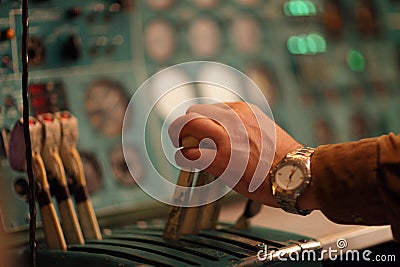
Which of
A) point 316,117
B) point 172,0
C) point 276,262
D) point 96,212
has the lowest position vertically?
point 276,262

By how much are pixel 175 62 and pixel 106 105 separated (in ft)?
0.95

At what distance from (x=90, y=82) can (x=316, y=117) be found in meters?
0.84

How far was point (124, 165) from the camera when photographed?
1.86 metres

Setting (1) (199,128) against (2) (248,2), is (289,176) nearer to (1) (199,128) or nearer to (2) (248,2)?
(1) (199,128)

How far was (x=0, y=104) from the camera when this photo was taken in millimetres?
1622

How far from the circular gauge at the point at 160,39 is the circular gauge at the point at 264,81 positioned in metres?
0.29

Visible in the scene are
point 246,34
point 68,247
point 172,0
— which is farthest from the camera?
point 246,34

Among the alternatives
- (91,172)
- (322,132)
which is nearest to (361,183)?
(91,172)

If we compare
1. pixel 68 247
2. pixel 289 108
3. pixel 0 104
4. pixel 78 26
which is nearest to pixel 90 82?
pixel 78 26

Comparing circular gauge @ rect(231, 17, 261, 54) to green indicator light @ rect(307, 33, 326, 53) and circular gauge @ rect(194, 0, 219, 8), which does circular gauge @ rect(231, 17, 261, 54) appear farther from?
green indicator light @ rect(307, 33, 326, 53)

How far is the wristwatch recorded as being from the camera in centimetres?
125

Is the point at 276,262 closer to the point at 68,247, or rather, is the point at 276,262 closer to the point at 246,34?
the point at 68,247

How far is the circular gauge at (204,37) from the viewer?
2.10 meters

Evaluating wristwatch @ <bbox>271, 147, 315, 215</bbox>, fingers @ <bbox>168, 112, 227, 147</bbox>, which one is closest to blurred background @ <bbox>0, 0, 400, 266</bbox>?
wristwatch @ <bbox>271, 147, 315, 215</bbox>
